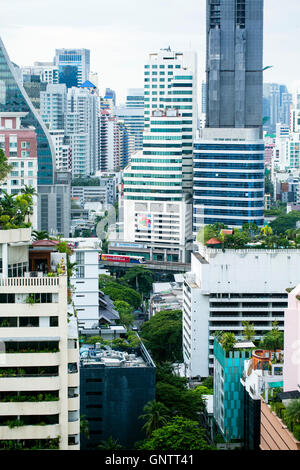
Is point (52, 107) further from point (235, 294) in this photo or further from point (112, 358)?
point (112, 358)

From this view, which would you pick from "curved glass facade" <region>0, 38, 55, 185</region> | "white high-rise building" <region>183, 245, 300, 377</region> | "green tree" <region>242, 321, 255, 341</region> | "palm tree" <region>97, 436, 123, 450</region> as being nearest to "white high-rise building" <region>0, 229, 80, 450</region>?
"palm tree" <region>97, 436, 123, 450</region>

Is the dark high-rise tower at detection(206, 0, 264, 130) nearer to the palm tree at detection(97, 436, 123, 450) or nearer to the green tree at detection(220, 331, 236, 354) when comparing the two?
the green tree at detection(220, 331, 236, 354)

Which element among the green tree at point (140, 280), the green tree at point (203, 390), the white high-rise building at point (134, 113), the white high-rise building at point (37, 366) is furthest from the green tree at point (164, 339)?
the white high-rise building at point (134, 113)

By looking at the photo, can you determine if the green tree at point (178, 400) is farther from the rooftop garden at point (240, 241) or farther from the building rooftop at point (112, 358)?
the rooftop garden at point (240, 241)

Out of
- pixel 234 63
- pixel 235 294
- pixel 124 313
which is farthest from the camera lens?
pixel 234 63

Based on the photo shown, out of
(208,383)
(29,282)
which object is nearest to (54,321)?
(29,282)
